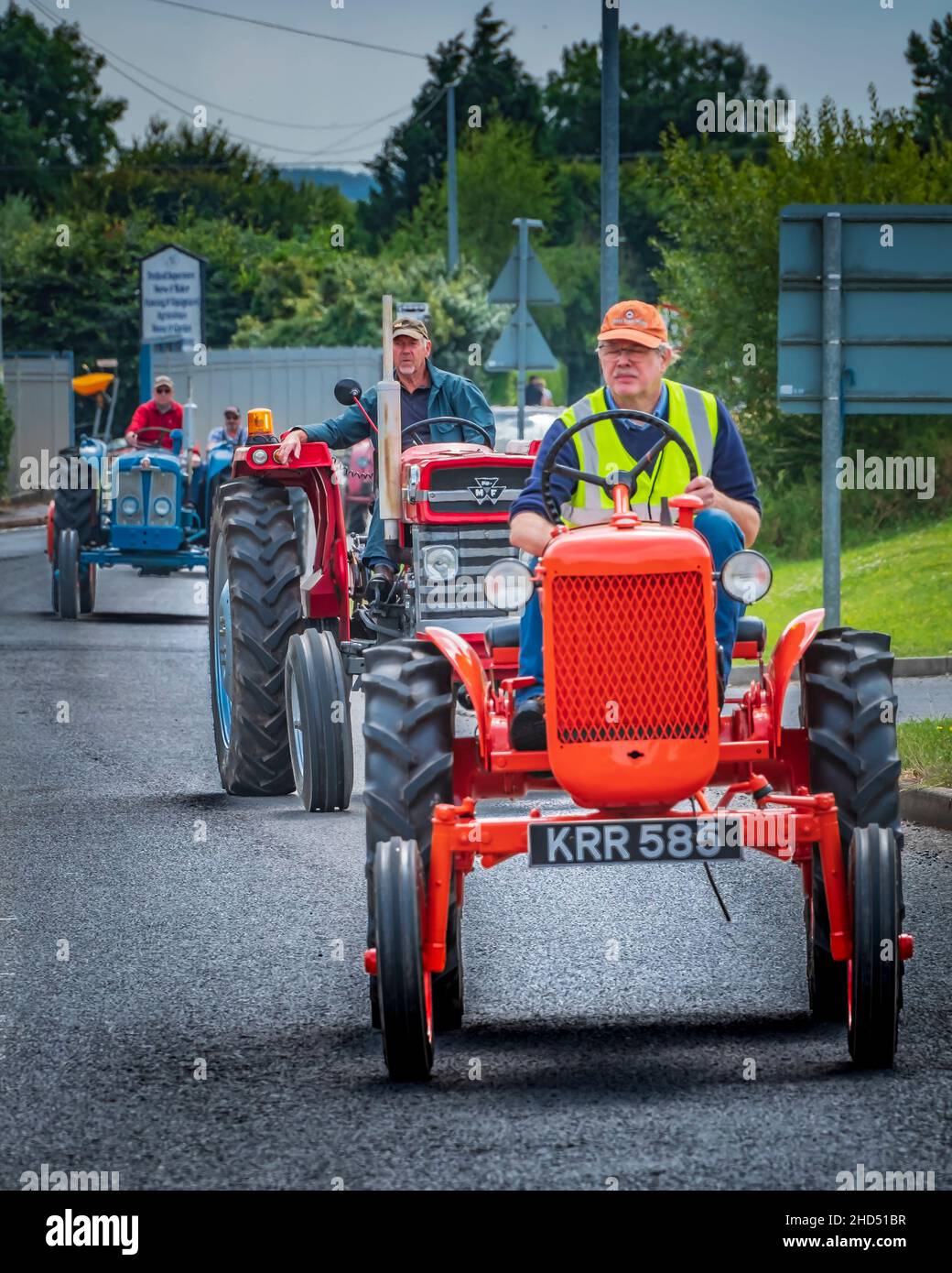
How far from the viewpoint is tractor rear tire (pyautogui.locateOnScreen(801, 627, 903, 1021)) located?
6.74 metres

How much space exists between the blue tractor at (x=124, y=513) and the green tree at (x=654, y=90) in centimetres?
7133

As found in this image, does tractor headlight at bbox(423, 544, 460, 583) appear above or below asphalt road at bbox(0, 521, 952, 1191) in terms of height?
above

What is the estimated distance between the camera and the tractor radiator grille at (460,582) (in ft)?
38.8

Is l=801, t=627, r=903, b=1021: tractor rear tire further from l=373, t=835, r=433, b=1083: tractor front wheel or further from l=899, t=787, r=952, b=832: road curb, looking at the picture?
l=899, t=787, r=952, b=832: road curb

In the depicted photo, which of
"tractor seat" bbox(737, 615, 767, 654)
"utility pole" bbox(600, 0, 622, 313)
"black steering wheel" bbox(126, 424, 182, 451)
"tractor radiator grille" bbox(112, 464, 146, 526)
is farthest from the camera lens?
"black steering wheel" bbox(126, 424, 182, 451)

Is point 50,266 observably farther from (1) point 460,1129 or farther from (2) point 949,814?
(1) point 460,1129

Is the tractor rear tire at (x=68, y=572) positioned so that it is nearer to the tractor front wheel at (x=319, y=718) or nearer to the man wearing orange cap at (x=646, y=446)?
the tractor front wheel at (x=319, y=718)

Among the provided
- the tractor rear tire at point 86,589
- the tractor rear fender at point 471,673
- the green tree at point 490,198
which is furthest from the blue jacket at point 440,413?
the green tree at point 490,198

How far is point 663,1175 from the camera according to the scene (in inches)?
217

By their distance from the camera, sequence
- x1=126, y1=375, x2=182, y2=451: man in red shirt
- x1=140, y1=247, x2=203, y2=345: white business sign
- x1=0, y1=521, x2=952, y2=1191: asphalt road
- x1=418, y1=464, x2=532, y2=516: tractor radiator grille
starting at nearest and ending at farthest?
x1=0, y1=521, x2=952, y2=1191: asphalt road → x1=418, y1=464, x2=532, y2=516: tractor radiator grille → x1=126, y1=375, x2=182, y2=451: man in red shirt → x1=140, y1=247, x2=203, y2=345: white business sign

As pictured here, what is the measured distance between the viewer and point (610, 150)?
21516mm

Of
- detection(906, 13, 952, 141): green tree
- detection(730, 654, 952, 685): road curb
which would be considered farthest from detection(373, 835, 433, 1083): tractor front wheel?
detection(906, 13, 952, 141): green tree

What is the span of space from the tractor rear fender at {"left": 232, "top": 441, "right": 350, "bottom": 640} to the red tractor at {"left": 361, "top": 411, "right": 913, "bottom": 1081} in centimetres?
480
